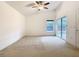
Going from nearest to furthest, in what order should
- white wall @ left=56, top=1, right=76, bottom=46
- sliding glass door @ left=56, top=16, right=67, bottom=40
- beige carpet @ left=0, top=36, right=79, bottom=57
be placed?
beige carpet @ left=0, top=36, right=79, bottom=57 < white wall @ left=56, top=1, right=76, bottom=46 < sliding glass door @ left=56, top=16, right=67, bottom=40

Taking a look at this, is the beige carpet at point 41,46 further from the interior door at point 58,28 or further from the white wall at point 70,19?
the white wall at point 70,19

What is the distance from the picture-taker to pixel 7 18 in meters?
2.53

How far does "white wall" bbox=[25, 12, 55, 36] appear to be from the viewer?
2.11 m

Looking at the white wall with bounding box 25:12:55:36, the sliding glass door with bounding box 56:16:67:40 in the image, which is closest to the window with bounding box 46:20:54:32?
the white wall with bounding box 25:12:55:36

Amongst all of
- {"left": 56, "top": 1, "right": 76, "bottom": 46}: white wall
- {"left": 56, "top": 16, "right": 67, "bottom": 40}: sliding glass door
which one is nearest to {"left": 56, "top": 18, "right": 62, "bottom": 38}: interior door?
{"left": 56, "top": 16, "right": 67, "bottom": 40}: sliding glass door

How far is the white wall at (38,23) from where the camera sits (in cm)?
211

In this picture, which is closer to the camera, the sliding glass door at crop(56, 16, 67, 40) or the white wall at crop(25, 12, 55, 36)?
the white wall at crop(25, 12, 55, 36)

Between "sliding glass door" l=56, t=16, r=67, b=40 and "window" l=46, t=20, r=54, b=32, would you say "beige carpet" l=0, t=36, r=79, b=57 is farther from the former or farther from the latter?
"window" l=46, t=20, r=54, b=32

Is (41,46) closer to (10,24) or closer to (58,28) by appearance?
(58,28)

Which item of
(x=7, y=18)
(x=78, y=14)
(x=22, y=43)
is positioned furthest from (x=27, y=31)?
(x=78, y=14)

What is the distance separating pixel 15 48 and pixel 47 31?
64 cm

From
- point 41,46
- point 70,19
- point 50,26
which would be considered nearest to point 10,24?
point 41,46

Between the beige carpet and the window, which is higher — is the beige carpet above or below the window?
below

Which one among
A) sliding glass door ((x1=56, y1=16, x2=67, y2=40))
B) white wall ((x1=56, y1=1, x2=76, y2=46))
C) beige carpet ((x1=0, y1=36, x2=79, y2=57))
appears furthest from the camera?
sliding glass door ((x1=56, y1=16, x2=67, y2=40))
